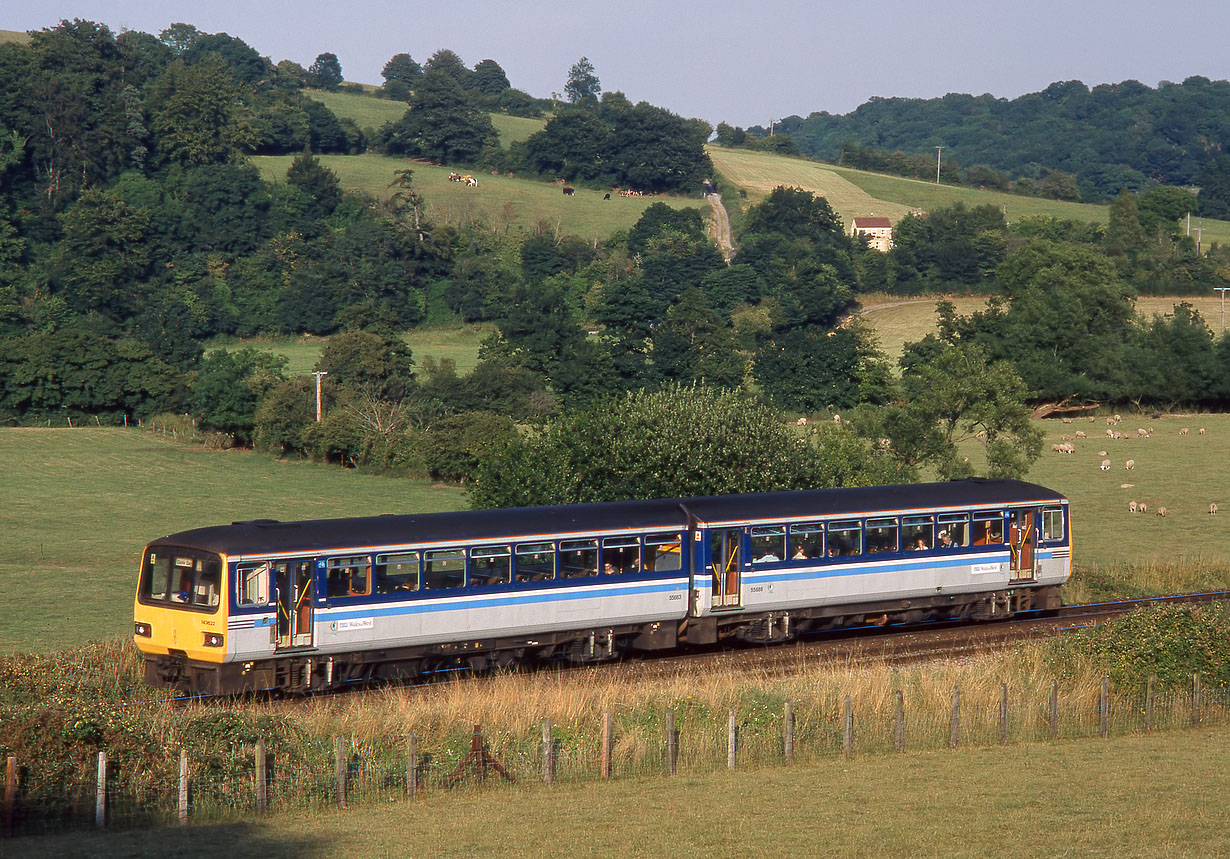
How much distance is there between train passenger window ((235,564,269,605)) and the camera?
2572 cm

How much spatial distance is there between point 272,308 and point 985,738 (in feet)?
406

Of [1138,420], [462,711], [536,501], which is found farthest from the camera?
[1138,420]

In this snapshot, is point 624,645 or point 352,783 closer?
point 352,783

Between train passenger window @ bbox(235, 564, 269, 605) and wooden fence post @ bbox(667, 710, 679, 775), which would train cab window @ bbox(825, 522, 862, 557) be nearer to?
wooden fence post @ bbox(667, 710, 679, 775)

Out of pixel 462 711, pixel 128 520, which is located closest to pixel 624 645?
pixel 462 711

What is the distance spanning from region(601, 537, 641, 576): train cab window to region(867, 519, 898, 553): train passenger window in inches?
246

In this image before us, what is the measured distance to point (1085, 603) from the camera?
41.8m

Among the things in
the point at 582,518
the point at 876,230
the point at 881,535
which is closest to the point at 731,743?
the point at 582,518

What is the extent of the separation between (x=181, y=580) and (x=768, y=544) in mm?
12515

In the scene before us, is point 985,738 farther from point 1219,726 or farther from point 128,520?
point 128,520

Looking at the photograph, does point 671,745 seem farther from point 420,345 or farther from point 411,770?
point 420,345

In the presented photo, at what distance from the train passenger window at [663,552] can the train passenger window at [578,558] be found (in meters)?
1.33

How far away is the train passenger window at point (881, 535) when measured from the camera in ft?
111

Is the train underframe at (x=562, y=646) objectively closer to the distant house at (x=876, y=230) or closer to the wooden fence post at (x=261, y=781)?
the wooden fence post at (x=261, y=781)
